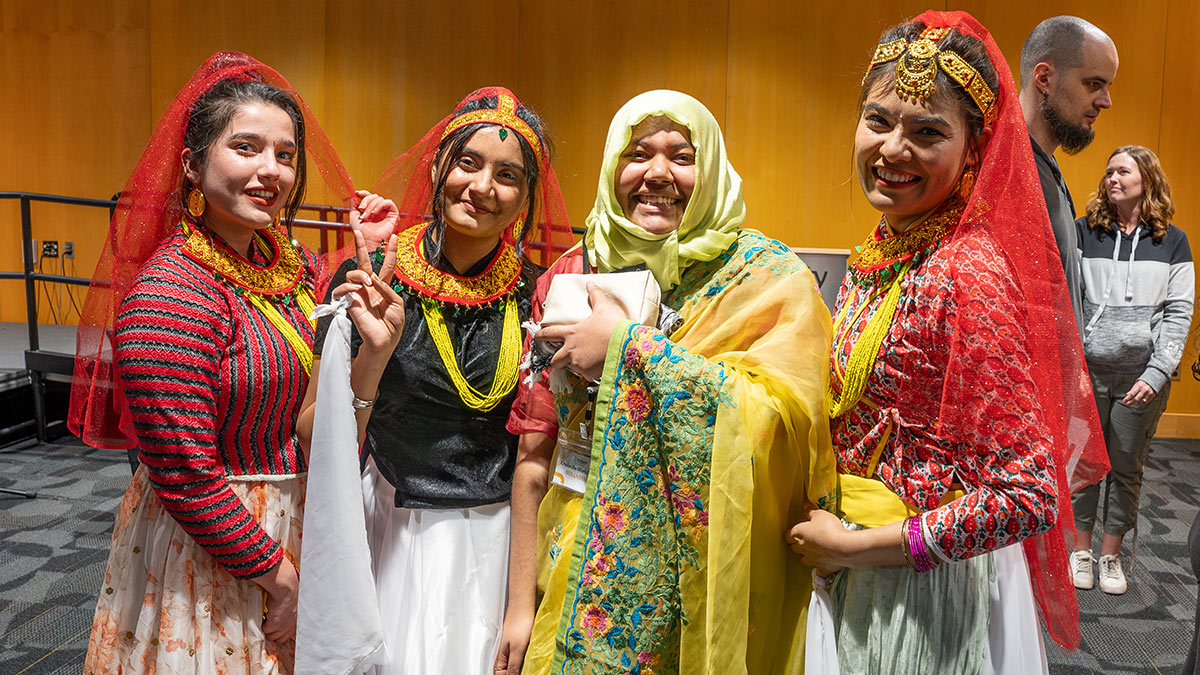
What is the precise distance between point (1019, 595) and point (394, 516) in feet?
3.61

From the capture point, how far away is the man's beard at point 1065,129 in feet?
7.25

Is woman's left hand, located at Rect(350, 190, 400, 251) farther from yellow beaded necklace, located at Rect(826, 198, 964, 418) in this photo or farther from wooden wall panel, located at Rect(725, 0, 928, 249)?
Result: wooden wall panel, located at Rect(725, 0, 928, 249)

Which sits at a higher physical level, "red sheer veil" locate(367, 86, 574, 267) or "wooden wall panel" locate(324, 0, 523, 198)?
"wooden wall panel" locate(324, 0, 523, 198)

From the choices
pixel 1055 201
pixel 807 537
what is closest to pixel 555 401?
pixel 807 537

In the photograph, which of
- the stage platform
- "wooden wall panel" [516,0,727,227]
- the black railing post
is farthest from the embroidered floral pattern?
"wooden wall panel" [516,0,727,227]

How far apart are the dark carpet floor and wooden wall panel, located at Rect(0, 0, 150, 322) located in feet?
8.87

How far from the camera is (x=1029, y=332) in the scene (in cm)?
120

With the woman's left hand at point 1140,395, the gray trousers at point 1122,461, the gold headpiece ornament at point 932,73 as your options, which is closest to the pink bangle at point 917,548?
the gold headpiece ornament at point 932,73

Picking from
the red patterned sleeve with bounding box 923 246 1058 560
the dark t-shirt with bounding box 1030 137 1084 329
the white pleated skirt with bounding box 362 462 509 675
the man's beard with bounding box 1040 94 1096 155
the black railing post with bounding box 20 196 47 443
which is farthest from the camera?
the black railing post with bounding box 20 196 47 443

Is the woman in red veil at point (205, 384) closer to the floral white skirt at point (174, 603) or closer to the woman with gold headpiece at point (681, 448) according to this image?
the floral white skirt at point (174, 603)

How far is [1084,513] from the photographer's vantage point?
3598 mm

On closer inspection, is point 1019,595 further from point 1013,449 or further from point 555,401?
point 555,401

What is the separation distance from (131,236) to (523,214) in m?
0.73

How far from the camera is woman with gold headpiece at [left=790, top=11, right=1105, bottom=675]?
117 centimetres
